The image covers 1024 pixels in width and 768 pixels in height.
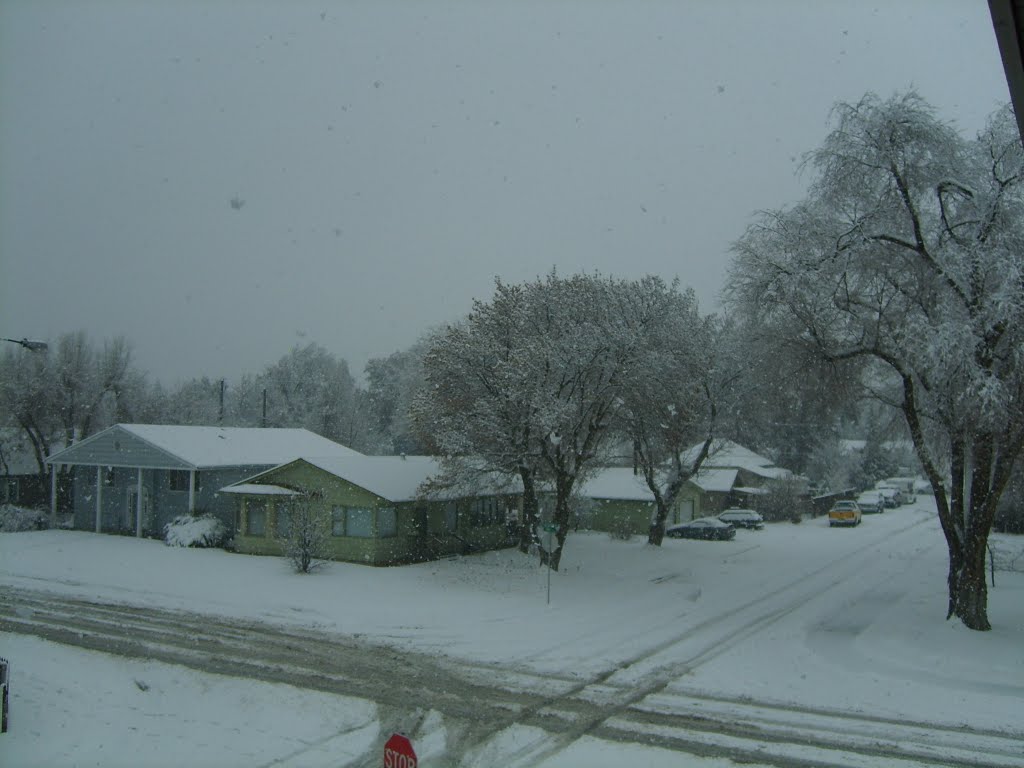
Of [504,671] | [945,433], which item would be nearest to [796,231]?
[945,433]

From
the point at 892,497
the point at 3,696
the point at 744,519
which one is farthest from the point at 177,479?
the point at 892,497

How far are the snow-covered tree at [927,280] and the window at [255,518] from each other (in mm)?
19352

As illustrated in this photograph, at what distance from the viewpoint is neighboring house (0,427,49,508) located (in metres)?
42.2

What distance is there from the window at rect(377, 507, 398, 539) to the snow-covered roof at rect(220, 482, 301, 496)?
10.8 ft

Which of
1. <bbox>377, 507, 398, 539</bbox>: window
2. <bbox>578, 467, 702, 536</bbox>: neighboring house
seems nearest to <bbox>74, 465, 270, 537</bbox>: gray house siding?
<bbox>377, 507, 398, 539</bbox>: window

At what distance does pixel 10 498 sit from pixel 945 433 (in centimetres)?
4294

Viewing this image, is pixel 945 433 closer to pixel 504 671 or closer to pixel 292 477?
pixel 504 671

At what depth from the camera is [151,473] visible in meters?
35.7

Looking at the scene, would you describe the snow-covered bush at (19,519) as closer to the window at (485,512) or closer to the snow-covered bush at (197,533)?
the snow-covered bush at (197,533)

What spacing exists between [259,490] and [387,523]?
4973 millimetres

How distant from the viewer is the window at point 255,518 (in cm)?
3050

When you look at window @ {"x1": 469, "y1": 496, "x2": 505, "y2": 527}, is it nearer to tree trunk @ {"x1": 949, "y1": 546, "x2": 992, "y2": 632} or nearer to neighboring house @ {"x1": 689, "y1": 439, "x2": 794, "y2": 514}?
tree trunk @ {"x1": 949, "y1": 546, "x2": 992, "y2": 632}

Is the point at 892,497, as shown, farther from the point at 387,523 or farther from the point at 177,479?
the point at 177,479

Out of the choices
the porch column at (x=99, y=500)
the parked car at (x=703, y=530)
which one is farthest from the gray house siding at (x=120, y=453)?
the parked car at (x=703, y=530)
